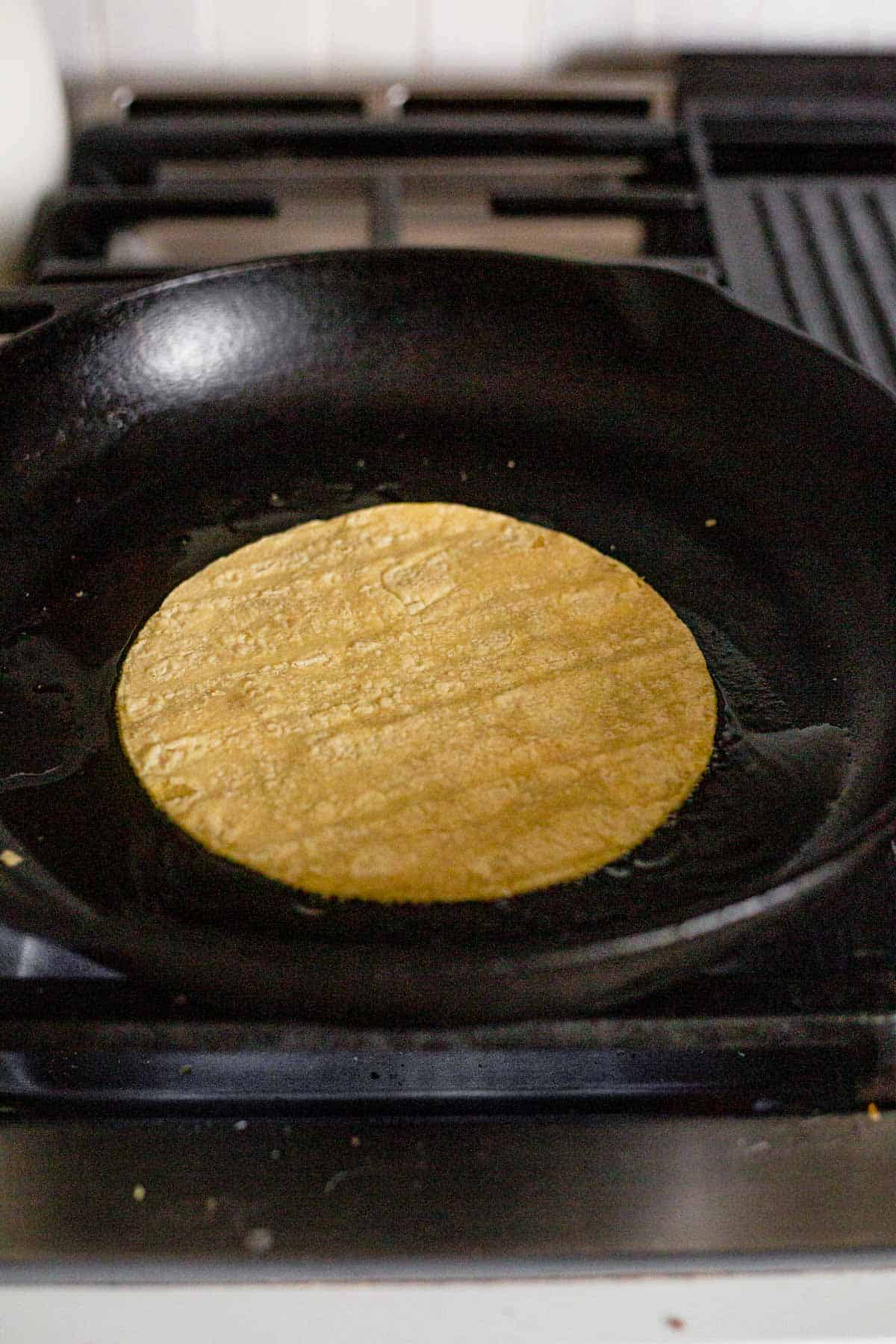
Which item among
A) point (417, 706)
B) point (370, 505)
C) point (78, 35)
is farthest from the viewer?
point (78, 35)

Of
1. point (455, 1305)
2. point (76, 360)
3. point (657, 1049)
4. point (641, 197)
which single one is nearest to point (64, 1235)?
point (455, 1305)

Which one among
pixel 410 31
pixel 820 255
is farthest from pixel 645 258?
pixel 410 31

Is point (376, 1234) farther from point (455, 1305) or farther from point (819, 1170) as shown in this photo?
point (819, 1170)

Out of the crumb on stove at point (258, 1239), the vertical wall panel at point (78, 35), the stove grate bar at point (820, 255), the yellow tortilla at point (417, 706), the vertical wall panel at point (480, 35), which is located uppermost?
the vertical wall panel at point (78, 35)

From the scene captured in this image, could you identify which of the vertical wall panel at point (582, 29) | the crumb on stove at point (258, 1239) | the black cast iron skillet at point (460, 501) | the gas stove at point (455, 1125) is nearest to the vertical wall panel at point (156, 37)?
the vertical wall panel at point (582, 29)

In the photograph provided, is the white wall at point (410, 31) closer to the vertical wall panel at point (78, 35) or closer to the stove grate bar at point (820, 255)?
the vertical wall panel at point (78, 35)

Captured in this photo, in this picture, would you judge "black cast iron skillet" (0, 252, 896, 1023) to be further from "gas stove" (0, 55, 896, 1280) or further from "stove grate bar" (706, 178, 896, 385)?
"stove grate bar" (706, 178, 896, 385)

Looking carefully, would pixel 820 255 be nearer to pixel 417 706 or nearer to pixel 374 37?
pixel 374 37
